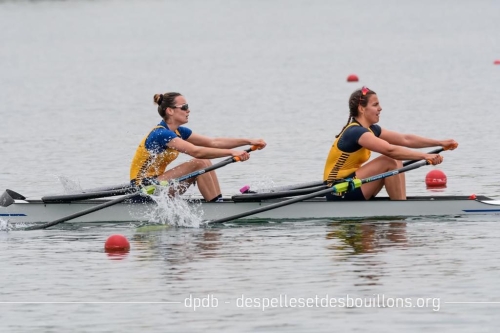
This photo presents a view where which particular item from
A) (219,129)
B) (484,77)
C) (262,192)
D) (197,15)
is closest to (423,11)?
(197,15)

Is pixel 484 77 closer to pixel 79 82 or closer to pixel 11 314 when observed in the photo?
pixel 79 82

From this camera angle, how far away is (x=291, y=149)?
25500 mm

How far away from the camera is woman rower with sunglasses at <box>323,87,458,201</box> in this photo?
50.8 feet

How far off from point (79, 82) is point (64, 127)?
1536 cm

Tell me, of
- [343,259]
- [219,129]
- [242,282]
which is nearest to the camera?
[242,282]

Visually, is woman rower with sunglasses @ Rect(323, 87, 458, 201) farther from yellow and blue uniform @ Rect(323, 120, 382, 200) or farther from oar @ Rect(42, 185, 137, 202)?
oar @ Rect(42, 185, 137, 202)

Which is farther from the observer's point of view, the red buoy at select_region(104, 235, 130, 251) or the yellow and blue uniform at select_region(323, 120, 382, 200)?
the yellow and blue uniform at select_region(323, 120, 382, 200)

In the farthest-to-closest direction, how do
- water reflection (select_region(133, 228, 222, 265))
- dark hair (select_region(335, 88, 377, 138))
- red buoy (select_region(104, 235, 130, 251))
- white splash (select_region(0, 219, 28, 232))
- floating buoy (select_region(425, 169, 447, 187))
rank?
1. floating buoy (select_region(425, 169, 447, 187))
2. white splash (select_region(0, 219, 28, 232))
3. dark hair (select_region(335, 88, 377, 138))
4. red buoy (select_region(104, 235, 130, 251))
5. water reflection (select_region(133, 228, 222, 265))

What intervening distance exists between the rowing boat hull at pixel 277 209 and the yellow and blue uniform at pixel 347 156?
0.63 ft

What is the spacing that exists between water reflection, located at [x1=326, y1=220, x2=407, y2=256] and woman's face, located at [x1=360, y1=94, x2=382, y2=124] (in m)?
1.22

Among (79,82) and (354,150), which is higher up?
(79,82)

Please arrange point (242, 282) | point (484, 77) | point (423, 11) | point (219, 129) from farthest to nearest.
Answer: point (423, 11), point (484, 77), point (219, 129), point (242, 282)

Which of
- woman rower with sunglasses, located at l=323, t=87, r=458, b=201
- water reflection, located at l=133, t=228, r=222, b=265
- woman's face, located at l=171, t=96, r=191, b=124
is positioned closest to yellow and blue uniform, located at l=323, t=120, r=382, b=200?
woman rower with sunglasses, located at l=323, t=87, r=458, b=201

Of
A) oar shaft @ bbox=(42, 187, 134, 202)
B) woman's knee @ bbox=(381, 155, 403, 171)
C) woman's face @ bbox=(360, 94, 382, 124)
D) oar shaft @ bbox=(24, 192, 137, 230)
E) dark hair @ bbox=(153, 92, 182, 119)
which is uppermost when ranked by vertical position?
dark hair @ bbox=(153, 92, 182, 119)
